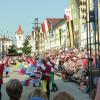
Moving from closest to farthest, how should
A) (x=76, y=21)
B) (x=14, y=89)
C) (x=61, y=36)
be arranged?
(x=14, y=89), (x=76, y=21), (x=61, y=36)

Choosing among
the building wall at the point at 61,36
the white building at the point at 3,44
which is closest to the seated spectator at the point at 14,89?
the building wall at the point at 61,36

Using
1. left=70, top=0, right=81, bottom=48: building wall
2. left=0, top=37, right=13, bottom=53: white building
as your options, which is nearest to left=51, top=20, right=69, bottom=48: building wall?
left=70, top=0, right=81, bottom=48: building wall

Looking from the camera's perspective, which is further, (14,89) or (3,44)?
(3,44)

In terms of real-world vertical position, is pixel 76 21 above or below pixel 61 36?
above

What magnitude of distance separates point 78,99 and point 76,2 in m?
43.3

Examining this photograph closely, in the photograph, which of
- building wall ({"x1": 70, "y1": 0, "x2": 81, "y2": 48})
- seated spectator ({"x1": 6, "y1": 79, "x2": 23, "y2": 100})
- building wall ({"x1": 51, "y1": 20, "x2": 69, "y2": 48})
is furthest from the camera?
building wall ({"x1": 51, "y1": 20, "x2": 69, "y2": 48})

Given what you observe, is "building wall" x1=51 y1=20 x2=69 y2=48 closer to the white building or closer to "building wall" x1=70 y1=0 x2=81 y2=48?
"building wall" x1=70 y1=0 x2=81 y2=48

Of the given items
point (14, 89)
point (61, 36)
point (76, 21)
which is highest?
point (76, 21)

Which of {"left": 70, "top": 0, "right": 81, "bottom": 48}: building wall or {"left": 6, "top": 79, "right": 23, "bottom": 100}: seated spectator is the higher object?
{"left": 70, "top": 0, "right": 81, "bottom": 48}: building wall

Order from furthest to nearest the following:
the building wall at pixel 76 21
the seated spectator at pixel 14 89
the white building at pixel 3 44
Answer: the white building at pixel 3 44 → the building wall at pixel 76 21 → the seated spectator at pixel 14 89

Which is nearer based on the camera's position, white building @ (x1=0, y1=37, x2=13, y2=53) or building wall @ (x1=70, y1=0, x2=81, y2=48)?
building wall @ (x1=70, y1=0, x2=81, y2=48)

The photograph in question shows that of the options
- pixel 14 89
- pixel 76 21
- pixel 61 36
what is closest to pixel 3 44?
pixel 61 36

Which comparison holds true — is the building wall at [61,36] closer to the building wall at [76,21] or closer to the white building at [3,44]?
the building wall at [76,21]

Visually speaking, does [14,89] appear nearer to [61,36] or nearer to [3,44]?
[61,36]
